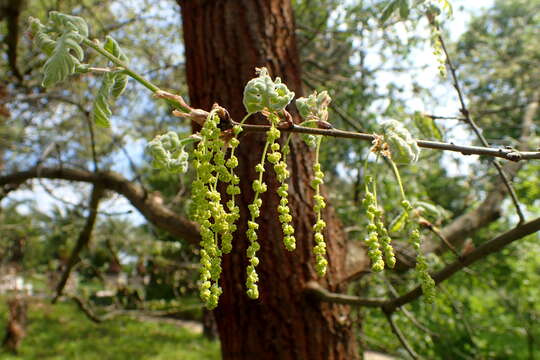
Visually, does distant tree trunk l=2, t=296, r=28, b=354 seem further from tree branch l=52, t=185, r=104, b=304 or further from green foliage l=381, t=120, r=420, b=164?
green foliage l=381, t=120, r=420, b=164

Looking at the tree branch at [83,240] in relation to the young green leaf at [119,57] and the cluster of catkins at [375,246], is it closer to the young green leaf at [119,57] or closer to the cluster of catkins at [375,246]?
the young green leaf at [119,57]

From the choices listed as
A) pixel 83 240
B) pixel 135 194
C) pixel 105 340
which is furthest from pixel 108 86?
pixel 105 340

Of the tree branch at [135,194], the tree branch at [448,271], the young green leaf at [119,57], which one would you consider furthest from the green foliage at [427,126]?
the tree branch at [135,194]

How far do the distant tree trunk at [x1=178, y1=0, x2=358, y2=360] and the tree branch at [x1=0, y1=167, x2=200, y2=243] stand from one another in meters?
0.63

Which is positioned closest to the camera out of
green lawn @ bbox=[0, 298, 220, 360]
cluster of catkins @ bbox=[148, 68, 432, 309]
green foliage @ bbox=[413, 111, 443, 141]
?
cluster of catkins @ bbox=[148, 68, 432, 309]

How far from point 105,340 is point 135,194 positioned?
327 inches

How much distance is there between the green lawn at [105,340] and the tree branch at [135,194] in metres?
6.53

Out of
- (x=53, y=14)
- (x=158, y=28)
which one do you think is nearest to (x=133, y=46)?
(x=158, y=28)

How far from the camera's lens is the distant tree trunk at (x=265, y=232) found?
6.72 feet

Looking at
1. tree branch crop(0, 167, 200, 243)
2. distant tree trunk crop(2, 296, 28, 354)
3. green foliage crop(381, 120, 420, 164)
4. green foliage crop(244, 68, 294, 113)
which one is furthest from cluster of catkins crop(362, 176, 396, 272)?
distant tree trunk crop(2, 296, 28, 354)

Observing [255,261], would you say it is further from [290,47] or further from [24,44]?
[24,44]

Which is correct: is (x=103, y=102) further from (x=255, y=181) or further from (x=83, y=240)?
(x=83, y=240)

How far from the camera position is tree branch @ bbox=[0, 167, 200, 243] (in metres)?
2.65

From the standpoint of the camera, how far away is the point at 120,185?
2.87m
